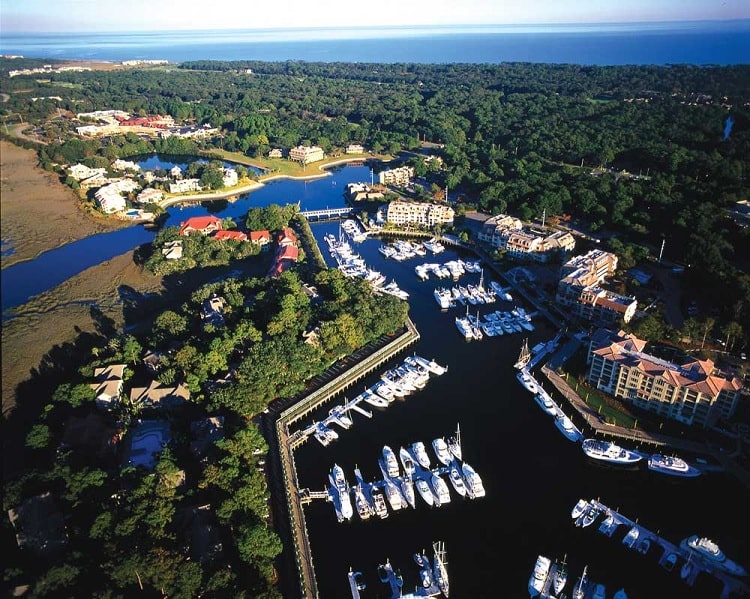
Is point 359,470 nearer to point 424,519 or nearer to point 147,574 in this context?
point 424,519

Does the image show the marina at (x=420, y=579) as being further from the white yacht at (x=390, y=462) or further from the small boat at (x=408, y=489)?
the white yacht at (x=390, y=462)

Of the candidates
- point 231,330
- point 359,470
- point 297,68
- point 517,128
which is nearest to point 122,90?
point 297,68

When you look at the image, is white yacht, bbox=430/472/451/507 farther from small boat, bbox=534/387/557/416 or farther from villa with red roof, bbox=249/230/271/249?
villa with red roof, bbox=249/230/271/249

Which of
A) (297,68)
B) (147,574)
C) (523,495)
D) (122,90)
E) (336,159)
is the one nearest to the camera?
(147,574)

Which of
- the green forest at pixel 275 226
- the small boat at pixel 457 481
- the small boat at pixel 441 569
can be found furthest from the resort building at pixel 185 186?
the small boat at pixel 441 569

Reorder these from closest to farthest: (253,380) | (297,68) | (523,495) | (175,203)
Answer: (523,495)
(253,380)
(175,203)
(297,68)
